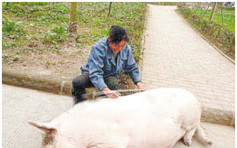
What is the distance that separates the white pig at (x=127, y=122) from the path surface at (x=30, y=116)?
1.75 ft

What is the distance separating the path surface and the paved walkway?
837mm

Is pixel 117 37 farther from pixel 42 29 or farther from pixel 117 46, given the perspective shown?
pixel 42 29

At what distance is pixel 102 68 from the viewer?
9.95 ft

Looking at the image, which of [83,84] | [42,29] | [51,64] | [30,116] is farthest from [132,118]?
[42,29]

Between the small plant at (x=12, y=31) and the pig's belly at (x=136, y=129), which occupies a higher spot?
the small plant at (x=12, y=31)

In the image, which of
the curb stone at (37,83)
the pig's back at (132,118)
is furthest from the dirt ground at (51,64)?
the pig's back at (132,118)

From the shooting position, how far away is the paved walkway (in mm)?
4727

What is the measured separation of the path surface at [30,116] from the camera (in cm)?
279

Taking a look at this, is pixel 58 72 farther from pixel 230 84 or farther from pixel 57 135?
pixel 230 84

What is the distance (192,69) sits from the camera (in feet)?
20.2

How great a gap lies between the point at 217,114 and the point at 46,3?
1126cm

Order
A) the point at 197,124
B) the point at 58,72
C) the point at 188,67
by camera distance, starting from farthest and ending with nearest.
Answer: the point at 188,67, the point at 58,72, the point at 197,124

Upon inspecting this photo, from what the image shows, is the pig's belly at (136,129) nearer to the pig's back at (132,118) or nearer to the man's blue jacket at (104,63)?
the pig's back at (132,118)

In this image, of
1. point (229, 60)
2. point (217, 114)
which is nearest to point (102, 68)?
point (217, 114)
